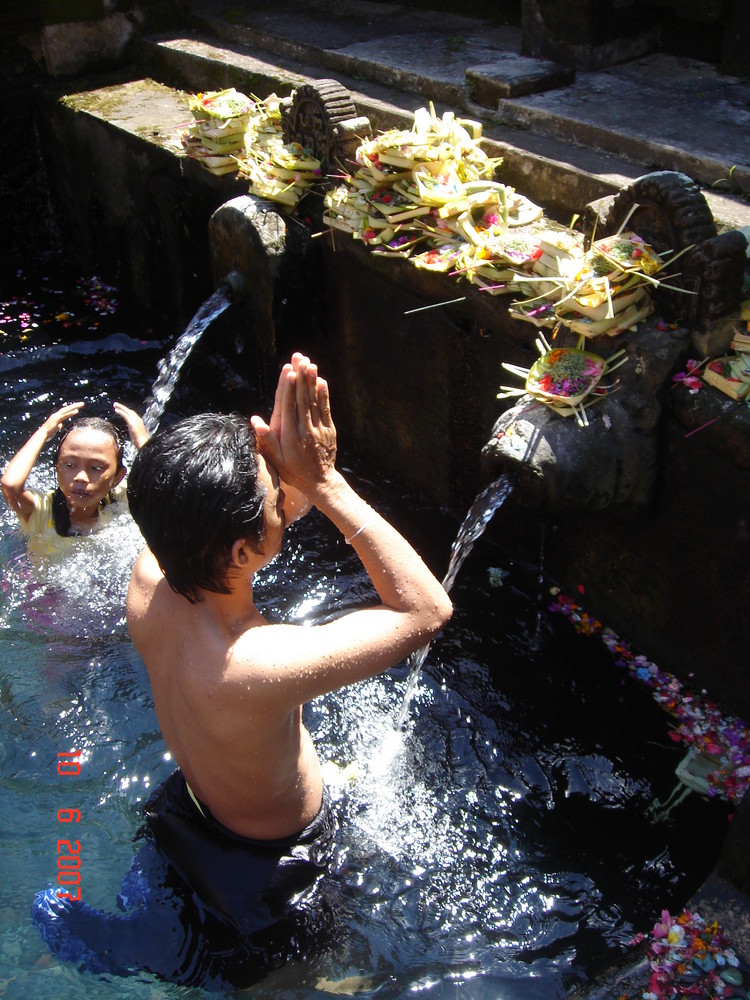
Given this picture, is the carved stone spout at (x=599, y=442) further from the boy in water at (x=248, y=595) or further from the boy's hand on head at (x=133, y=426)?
the boy's hand on head at (x=133, y=426)

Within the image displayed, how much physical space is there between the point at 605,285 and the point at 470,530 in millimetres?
1138

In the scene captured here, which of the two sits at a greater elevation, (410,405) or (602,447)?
(602,447)

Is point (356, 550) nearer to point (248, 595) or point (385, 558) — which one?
point (385, 558)

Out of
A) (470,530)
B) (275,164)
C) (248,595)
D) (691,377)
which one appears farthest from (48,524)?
(691,377)

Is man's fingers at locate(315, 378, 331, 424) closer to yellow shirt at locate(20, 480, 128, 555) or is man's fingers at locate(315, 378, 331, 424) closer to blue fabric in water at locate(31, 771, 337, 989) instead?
blue fabric in water at locate(31, 771, 337, 989)

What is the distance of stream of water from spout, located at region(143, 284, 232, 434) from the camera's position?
5.51 meters

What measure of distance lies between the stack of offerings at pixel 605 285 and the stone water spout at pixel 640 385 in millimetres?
60

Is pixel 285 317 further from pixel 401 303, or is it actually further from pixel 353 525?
pixel 353 525

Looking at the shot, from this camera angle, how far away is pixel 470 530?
13.1ft

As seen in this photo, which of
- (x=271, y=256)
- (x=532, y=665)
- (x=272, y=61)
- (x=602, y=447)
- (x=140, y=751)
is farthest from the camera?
(x=272, y=61)

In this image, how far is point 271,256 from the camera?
508 centimetres

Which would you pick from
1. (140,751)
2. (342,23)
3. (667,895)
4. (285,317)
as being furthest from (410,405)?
(342,23)

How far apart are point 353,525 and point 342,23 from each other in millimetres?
6212

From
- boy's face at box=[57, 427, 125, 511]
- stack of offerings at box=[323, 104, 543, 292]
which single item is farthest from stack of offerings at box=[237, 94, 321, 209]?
boy's face at box=[57, 427, 125, 511]
